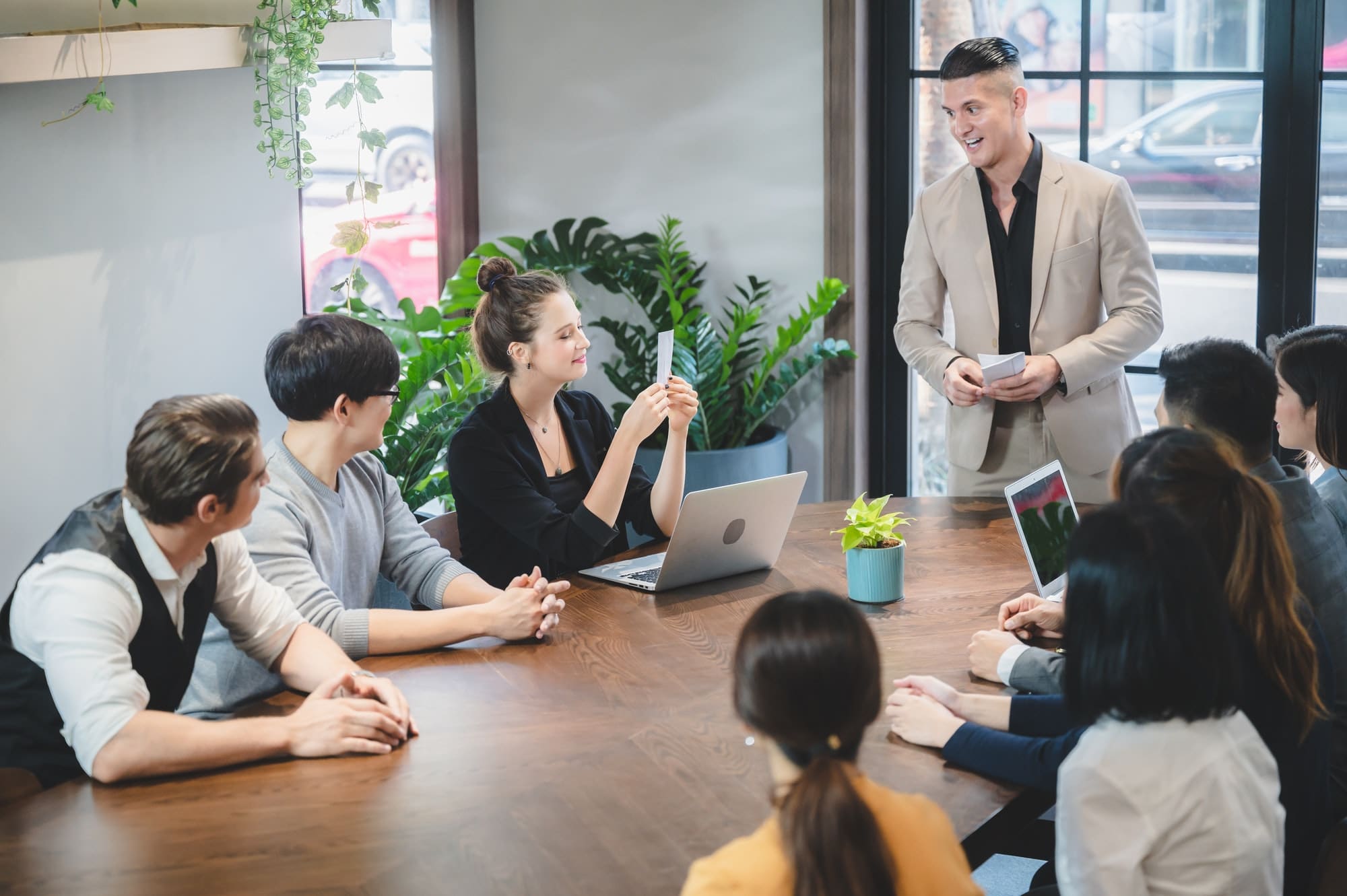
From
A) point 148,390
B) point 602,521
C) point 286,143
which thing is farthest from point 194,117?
point 602,521

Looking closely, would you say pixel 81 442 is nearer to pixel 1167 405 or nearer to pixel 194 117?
pixel 194 117

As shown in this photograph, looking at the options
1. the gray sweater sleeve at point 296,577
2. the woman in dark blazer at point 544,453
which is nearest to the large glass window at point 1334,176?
the woman in dark blazer at point 544,453

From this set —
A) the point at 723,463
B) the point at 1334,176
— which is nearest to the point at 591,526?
the point at 723,463

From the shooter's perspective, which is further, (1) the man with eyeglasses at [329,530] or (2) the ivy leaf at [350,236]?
(2) the ivy leaf at [350,236]

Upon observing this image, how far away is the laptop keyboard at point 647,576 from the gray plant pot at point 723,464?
133 cm

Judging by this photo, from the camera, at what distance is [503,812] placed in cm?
158

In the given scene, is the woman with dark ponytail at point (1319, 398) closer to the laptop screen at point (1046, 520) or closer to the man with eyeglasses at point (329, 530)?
the laptop screen at point (1046, 520)

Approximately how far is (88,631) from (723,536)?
3.80 ft

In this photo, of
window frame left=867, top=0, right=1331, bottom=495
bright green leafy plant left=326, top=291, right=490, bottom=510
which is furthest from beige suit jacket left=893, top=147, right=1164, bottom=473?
bright green leafy plant left=326, top=291, right=490, bottom=510

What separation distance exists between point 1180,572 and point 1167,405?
2.82 feet

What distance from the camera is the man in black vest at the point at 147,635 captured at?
1645mm

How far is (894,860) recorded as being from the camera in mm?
1119

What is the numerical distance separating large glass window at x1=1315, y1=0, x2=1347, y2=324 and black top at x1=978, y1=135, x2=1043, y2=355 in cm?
106

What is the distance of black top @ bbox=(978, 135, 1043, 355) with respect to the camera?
3.39m
